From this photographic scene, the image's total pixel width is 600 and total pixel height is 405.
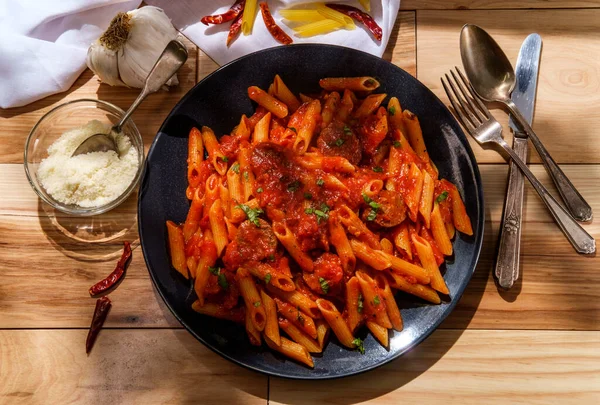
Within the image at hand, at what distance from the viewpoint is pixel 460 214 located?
2.34 metres

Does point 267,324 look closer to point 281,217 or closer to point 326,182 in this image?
point 281,217

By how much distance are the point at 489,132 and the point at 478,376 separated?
1.01m

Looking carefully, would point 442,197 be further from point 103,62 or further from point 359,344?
point 103,62

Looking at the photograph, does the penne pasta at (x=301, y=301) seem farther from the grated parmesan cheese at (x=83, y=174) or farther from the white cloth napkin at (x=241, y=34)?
the white cloth napkin at (x=241, y=34)

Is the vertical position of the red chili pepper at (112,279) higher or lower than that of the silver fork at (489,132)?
lower

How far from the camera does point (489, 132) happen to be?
2537mm

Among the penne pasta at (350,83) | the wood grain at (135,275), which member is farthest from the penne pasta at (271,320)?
the penne pasta at (350,83)

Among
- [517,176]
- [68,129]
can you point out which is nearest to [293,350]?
[517,176]

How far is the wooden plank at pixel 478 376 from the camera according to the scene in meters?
2.37

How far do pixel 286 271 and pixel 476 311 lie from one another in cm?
82

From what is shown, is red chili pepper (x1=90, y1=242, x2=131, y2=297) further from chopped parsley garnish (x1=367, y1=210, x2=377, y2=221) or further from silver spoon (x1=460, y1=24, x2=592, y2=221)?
silver spoon (x1=460, y1=24, x2=592, y2=221)

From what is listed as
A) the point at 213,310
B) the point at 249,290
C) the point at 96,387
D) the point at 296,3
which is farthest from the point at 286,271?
the point at 296,3

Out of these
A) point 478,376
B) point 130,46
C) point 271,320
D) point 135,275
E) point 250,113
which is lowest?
point 478,376

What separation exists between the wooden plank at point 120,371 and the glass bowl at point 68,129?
517mm
